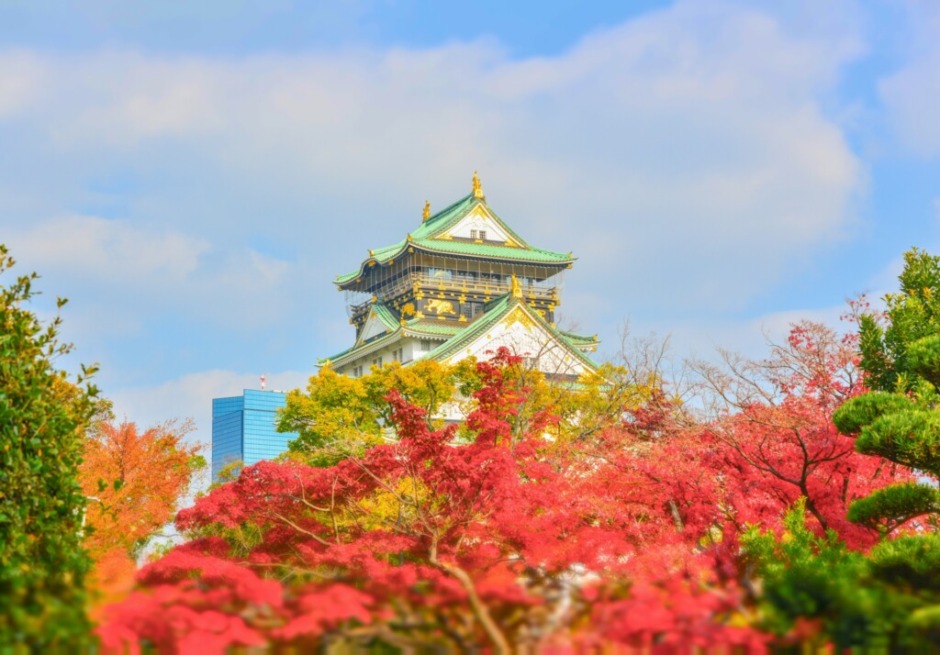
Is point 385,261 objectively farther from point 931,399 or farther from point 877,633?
point 877,633

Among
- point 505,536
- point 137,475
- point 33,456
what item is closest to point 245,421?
point 137,475

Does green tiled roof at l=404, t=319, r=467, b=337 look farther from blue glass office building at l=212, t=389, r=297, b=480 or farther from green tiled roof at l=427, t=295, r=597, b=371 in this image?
blue glass office building at l=212, t=389, r=297, b=480

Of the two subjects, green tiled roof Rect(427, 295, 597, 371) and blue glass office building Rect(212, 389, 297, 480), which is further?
blue glass office building Rect(212, 389, 297, 480)

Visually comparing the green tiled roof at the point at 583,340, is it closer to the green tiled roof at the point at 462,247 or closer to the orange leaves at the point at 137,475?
the green tiled roof at the point at 462,247

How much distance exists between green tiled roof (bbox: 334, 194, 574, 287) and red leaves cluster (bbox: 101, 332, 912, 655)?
22.5 m

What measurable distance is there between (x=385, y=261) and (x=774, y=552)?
3192 centimetres

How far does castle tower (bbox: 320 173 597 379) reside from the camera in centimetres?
3962

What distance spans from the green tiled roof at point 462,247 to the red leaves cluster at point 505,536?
22.5m

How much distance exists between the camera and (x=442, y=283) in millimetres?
40969

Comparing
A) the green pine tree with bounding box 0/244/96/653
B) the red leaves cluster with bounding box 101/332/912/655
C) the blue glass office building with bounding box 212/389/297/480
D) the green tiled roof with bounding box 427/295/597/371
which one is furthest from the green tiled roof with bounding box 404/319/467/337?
the blue glass office building with bounding box 212/389/297/480

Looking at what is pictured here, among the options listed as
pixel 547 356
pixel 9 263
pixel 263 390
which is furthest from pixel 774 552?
pixel 263 390

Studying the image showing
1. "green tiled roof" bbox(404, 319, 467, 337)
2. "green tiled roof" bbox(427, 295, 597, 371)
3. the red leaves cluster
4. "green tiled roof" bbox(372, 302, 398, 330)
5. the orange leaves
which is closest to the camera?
the red leaves cluster

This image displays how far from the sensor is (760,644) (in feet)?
10.6

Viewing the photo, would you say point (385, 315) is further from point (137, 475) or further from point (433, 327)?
point (137, 475)
